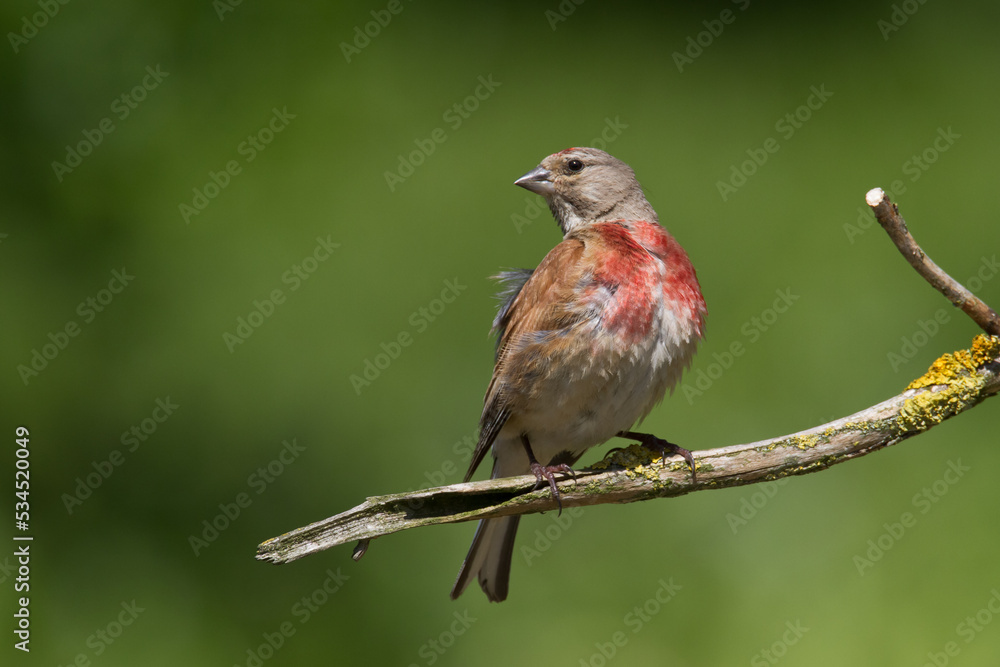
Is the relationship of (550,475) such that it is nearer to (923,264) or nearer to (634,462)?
(634,462)

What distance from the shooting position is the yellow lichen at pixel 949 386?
3002 millimetres

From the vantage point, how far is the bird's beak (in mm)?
4176

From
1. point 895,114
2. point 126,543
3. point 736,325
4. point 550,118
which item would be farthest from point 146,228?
point 895,114

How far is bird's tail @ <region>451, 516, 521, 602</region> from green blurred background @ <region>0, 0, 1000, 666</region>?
94cm

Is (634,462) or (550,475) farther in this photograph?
(634,462)

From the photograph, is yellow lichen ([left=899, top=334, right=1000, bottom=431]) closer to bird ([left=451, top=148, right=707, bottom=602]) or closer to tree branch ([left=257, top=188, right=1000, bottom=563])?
tree branch ([left=257, top=188, right=1000, bottom=563])

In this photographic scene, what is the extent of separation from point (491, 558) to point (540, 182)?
1469 mm

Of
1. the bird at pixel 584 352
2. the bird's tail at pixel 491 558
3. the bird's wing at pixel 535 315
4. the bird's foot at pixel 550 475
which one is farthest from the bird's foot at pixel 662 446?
the bird's tail at pixel 491 558

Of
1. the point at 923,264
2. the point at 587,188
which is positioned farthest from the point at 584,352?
the point at 923,264

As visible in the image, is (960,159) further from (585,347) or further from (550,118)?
(585,347)

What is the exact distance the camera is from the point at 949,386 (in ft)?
9.88

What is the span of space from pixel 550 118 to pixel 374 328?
5.00ft

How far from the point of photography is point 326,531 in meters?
2.93

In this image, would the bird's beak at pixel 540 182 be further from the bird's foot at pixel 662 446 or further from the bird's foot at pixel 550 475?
the bird's foot at pixel 550 475
